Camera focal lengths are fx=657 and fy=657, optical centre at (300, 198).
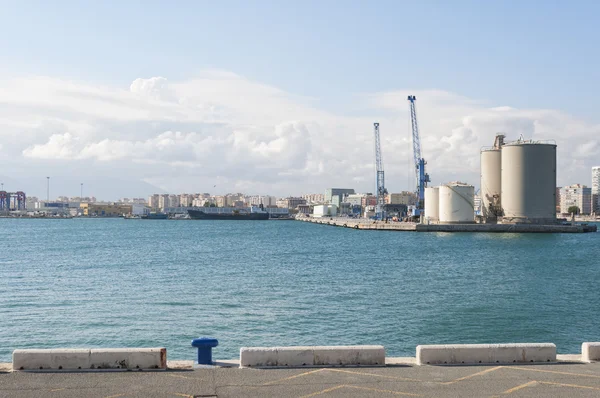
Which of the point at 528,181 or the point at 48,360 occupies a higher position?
the point at 528,181

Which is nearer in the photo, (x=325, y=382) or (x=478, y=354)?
(x=325, y=382)

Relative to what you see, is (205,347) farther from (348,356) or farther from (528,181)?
(528,181)

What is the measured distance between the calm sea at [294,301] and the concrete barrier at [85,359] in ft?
27.1

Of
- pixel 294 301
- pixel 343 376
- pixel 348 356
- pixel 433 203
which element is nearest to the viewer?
pixel 343 376

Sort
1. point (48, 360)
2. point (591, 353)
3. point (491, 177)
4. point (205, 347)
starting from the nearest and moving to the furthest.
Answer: point (48, 360) < point (205, 347) < point (591, 353) < point (491, 177)

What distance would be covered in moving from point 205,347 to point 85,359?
2.06 metres

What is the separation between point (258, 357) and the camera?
11.6 metres

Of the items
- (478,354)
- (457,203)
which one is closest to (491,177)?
(457,203)

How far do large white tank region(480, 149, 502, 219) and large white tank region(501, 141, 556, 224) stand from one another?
379 cm

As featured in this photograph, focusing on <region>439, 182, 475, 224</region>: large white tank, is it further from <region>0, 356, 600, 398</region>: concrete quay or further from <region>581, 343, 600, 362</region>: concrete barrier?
<region>0, 356, 600, 398</region>: concrete quay

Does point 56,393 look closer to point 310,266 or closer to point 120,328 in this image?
point 120,328

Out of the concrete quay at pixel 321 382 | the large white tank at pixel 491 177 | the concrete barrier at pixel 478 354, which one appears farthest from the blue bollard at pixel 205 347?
the large white tank at pixel 491 177

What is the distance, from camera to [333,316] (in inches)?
1052

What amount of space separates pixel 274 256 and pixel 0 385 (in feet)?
167
